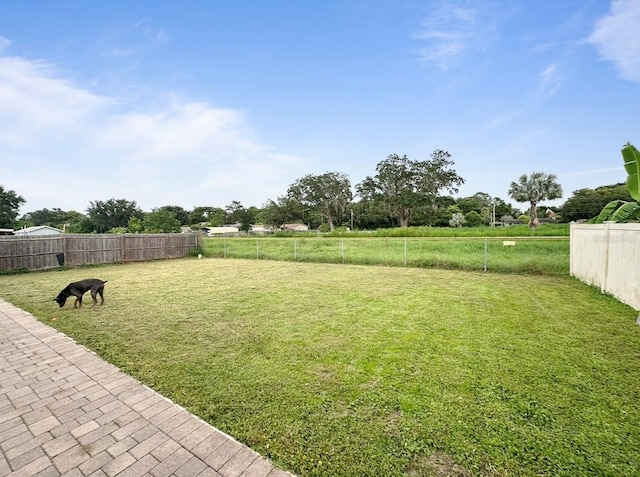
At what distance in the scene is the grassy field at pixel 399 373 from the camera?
5.85ft

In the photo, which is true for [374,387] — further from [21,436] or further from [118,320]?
[118,320]

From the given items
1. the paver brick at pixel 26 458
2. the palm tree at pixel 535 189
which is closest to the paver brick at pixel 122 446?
the paver brick at pixel 26 458

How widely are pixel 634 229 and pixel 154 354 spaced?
26.1 ft

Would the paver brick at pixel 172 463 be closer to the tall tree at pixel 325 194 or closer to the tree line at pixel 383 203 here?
the tree line at pixel 383 203

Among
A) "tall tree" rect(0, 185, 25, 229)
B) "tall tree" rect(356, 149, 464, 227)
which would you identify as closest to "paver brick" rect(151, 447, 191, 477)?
"tall tree" rect(356, 149, 464, 227)

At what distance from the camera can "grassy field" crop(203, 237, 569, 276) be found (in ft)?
30.8

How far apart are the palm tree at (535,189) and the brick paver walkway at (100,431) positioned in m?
48.1

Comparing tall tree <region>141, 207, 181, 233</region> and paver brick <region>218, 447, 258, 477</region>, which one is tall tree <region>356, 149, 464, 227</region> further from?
paver brick <region>218, 447, 258, 477</region>

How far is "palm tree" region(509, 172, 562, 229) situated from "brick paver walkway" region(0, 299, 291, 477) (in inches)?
1895

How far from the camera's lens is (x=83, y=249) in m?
12.6

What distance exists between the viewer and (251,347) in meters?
3.57

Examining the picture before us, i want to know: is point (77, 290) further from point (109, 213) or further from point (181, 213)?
point (181, 213)

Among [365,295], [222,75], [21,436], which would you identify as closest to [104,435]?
[21,436]

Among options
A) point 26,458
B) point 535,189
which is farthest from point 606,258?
point 535,189
